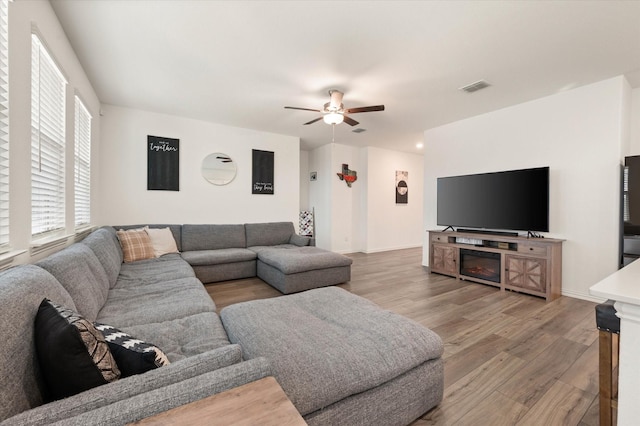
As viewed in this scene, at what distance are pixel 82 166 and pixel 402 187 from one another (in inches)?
235

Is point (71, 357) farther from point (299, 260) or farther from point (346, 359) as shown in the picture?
point (299, 260)

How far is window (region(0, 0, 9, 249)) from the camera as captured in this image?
1310mm

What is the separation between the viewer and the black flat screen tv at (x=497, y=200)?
3.25 m

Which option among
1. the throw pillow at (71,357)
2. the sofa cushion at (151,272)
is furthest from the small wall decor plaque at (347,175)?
the throw pillow at (71,357)

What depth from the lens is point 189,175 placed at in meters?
4.29

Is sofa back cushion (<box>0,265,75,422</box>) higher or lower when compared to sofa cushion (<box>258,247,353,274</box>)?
higher

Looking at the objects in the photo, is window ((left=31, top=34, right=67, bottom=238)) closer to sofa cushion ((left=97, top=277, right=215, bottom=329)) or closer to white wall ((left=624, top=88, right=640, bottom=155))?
sofa cushion ((left=97, top=277, right=215, bottom=329))

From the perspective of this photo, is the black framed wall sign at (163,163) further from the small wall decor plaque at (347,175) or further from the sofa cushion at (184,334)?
the small wall decor plaque at (347,175)

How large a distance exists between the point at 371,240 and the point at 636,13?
16.0 feet

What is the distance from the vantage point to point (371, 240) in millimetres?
6164

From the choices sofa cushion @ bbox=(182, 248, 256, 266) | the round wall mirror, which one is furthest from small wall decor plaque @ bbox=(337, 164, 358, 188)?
sofa cushion @ bbox=(182, 248, 256, 266)

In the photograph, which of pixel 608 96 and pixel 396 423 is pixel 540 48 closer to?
pixel 608 96

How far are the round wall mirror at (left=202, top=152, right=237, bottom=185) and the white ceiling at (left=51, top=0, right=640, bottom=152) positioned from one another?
0.96m

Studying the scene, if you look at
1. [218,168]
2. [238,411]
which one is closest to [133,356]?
[238,411]
